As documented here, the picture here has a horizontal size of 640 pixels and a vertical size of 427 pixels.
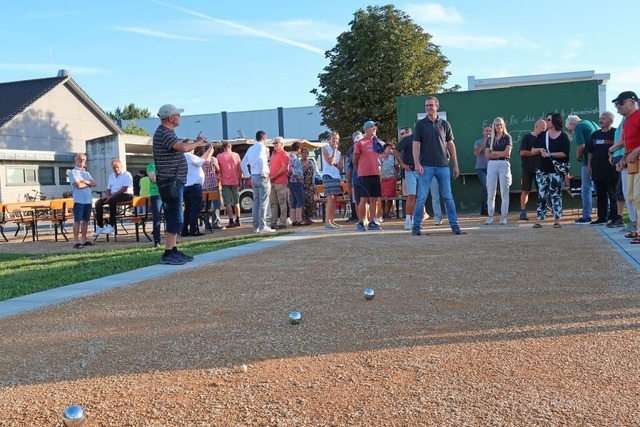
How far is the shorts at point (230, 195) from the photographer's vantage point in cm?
1410

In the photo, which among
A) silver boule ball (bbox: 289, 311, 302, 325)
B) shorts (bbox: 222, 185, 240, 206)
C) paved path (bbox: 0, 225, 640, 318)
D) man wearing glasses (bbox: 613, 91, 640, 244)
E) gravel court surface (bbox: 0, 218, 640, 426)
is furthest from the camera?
shorts (bbox: 222, 185, 240, 206)

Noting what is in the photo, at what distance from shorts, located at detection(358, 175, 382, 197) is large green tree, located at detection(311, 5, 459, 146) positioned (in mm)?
24706

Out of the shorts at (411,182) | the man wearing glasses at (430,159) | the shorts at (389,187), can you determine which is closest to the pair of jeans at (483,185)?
the shorts at (389,187)

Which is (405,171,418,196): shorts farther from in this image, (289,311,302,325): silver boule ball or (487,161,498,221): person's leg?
(289,311,302,325): silver boule ball

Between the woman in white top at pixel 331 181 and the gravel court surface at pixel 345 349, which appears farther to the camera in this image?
the woman in white top at pixel 331 181

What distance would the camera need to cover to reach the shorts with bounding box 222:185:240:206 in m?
14.1

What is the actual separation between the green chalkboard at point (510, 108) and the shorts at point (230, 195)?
4.59 metres

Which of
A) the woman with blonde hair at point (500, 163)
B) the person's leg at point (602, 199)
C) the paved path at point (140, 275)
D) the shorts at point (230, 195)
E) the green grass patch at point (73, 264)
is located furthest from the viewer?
the shorts at point (230, 195)

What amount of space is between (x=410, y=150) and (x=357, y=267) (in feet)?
17.8

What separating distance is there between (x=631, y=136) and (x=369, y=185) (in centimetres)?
457

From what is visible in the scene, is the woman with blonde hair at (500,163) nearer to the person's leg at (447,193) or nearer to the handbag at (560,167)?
the handbag at (560,167)

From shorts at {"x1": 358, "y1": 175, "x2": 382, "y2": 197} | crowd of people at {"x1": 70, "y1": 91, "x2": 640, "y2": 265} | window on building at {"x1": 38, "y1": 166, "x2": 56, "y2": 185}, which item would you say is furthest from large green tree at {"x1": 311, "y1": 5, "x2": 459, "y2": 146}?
shorts at {"x1": 358, "y1": 175, "x2": 382, "y2": 197}

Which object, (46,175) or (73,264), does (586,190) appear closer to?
(73,264)

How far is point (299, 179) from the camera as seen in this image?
13.9 metres
